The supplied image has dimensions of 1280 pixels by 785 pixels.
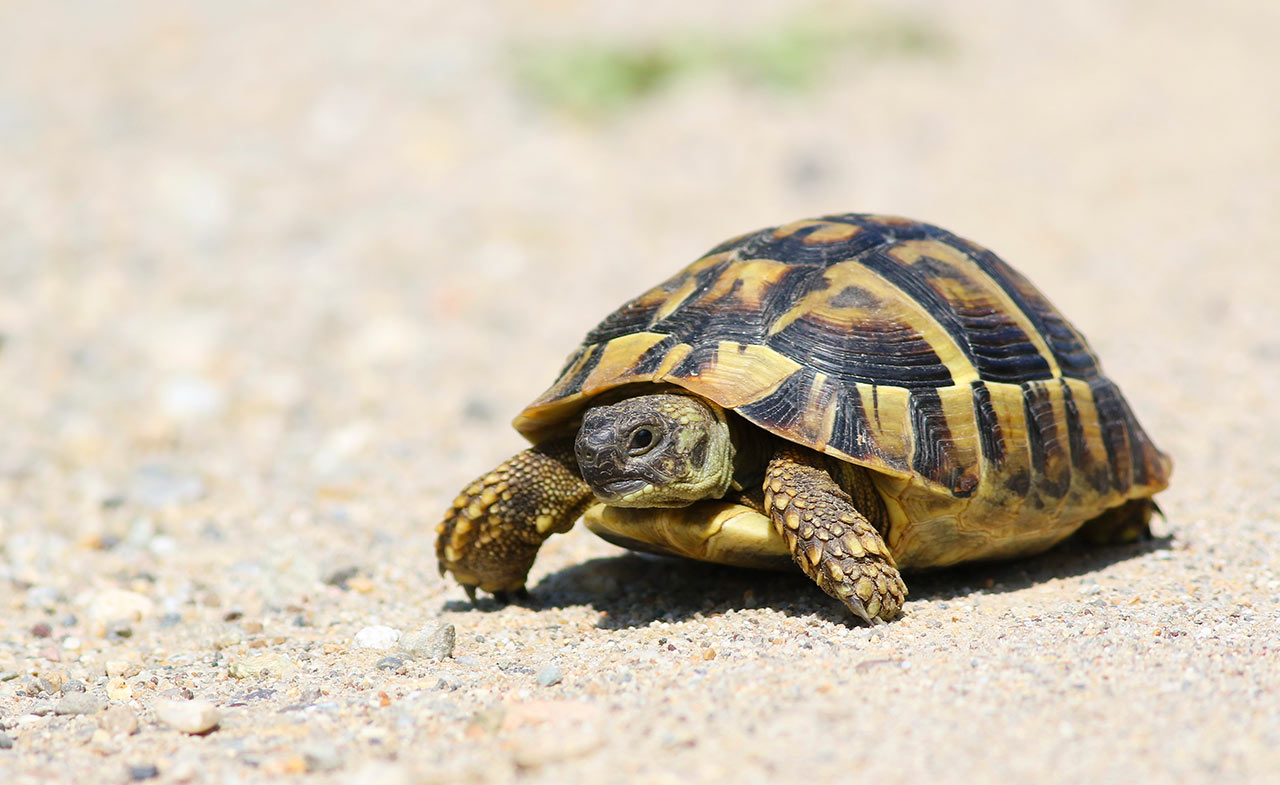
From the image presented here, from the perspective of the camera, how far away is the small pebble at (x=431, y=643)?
129 inches

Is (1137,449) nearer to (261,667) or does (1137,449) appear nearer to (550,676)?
(550,676)

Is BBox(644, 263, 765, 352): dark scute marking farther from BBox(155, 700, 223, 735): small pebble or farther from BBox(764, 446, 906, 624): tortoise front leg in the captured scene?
BBox(155, 700, 223, 735): small pebble

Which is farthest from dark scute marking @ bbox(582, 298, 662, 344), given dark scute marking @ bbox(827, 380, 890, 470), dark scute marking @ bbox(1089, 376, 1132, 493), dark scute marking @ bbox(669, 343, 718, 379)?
dark scute marking @ bbox(1089, 376, 1132, 493)

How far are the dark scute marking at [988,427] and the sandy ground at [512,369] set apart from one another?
0.45 metres

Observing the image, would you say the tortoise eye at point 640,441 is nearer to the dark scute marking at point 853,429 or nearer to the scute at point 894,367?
the scute at point 894,367

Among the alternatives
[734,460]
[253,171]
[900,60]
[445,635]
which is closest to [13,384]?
[253,171]

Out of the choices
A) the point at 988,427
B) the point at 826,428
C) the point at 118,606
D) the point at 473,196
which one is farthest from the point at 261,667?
the point at 473,196

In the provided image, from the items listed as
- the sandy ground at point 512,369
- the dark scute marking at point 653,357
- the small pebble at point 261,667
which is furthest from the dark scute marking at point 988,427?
the small pebble at point 261,667

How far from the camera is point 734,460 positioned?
348 centimetres

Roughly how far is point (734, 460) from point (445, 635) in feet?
3.23

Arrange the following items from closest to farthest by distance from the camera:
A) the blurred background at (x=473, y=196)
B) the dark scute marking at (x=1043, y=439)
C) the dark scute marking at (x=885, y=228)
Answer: the dark scute marking at (x=1043, y=439) → the dark scute marking at (x=885, y=228) → the blurred background at (x=473, y=196)

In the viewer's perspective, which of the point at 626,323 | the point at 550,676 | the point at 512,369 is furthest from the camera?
the point at 512,369

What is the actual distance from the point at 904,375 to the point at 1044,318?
866mm

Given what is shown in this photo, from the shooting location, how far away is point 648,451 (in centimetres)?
322
